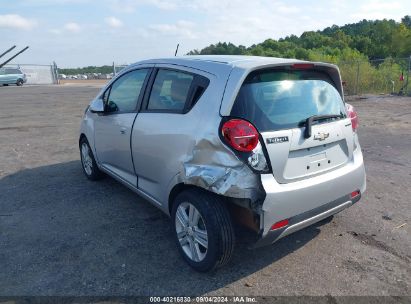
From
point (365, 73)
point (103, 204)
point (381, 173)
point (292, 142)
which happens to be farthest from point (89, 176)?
point (365, 73)

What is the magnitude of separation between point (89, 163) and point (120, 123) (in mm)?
1528

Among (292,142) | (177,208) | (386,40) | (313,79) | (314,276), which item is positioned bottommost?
(314,276)

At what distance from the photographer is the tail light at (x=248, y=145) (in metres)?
2.56

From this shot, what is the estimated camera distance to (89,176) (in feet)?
17.3

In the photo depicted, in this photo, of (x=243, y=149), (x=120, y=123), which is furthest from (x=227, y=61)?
(x=120, y=123)

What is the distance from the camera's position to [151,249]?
3342 mm

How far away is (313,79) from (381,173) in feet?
9.84

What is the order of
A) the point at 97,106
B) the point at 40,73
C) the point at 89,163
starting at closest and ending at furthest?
the point at 97,106
the point at 89,163
the point at 40,73

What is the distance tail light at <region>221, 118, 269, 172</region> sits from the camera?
2562mm

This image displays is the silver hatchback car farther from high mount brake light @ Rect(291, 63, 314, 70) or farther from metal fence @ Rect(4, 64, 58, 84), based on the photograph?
metal fence @ Rect(4, 64, 58, 84)

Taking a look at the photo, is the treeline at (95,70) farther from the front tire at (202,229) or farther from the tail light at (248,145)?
the tail light at (248,145)

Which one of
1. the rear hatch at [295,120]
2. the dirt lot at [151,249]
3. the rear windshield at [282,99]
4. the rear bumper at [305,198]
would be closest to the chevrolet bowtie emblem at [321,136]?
the rear hatch at [295,120]

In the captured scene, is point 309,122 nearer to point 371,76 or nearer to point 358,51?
point 371,76

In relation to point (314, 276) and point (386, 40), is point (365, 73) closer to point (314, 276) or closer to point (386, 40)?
point (314, 276)
